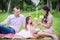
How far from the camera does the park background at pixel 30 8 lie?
3.73 meters

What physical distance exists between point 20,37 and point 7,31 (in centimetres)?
22

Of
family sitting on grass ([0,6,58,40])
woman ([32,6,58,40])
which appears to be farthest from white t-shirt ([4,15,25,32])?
woman ([32,6,58,40])

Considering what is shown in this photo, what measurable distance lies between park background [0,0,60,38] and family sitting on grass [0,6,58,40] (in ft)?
0.19

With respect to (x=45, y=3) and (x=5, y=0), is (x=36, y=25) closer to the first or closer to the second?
(x=45, y=3)

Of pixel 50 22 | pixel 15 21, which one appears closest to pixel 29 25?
pixel 15 21

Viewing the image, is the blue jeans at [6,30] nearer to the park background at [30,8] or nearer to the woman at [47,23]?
the park background at [30,8]

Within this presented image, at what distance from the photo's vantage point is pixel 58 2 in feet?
12.4

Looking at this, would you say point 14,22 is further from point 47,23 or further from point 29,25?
point 47,23

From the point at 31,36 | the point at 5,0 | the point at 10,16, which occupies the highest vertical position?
the point at 5,0

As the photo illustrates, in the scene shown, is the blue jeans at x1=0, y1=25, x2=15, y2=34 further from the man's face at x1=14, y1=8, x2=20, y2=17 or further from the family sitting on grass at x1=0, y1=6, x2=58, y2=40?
the man's face at x1=14, y1=8, x2=20, y2=17

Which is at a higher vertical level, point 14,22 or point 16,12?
A: point 16,12

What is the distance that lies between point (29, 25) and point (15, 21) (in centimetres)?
23

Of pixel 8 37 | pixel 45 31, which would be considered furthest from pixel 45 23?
pixel 8 37

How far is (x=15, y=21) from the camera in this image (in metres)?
3.76
